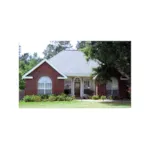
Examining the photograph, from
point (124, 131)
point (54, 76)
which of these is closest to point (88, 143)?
point (124, 131)

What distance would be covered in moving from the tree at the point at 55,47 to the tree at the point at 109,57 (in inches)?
30.9

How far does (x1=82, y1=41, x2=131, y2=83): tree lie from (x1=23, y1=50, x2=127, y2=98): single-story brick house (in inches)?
9.0

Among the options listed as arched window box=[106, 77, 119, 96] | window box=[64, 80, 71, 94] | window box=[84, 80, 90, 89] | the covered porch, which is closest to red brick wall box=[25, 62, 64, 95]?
window box=[64, 80, 71, 94]

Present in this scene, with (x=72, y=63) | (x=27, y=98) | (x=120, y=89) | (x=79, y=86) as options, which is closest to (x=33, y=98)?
(x=27, y=98)

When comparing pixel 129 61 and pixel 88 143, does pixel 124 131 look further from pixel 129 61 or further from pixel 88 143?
pixel 129 61

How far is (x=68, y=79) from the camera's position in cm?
1212

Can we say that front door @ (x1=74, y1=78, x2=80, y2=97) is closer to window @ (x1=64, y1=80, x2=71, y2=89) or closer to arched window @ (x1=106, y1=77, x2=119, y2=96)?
window @ (x1=64, y1=80, x2=71, y2=89)

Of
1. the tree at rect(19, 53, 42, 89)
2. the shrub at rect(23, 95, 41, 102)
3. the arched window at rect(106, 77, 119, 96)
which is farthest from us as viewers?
the arched window at rect(106, 77, 119, 96)

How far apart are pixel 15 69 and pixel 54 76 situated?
2.38 meters

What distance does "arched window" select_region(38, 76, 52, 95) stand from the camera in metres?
11.4

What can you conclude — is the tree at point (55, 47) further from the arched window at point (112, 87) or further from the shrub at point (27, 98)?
the arched window at point (112, 87)

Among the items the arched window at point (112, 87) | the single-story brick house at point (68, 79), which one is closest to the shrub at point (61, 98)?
the single-story brick house at point (68, 79)

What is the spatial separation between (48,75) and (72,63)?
1.07 meters
